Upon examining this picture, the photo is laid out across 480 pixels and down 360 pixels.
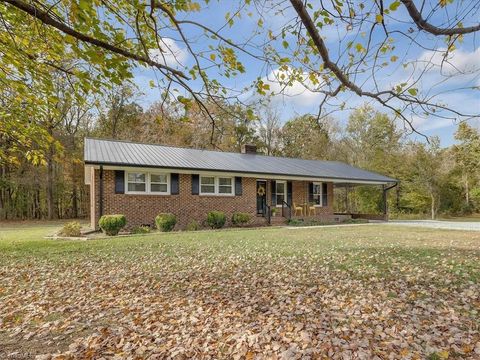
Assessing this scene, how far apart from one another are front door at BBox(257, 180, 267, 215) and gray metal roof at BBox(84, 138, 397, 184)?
0.90 meters

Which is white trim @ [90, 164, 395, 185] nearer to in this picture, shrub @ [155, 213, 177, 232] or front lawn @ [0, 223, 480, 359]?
shrub @ [155, 213, 177, 232]

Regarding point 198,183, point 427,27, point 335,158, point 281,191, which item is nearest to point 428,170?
point 335,158

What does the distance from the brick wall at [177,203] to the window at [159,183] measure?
1.12ft

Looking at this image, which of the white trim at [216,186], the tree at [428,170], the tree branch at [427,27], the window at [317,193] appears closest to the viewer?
the tree branch at [427,27]

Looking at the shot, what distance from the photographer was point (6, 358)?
3018 millimetres

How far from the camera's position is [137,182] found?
1398cm

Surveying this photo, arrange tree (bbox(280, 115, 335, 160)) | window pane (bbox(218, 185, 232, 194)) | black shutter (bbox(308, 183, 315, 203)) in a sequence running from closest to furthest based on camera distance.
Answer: window pane (bbox(218, 185, 232, 194)), black shutter (bbox(308, 183, 315, 203)), tree (bbox(280, 115, 335, 160))

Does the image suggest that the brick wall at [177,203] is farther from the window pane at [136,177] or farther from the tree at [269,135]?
the tree at [269,135]

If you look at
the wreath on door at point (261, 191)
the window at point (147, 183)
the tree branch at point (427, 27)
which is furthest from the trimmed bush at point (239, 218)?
the tree branch at point (427, 27)

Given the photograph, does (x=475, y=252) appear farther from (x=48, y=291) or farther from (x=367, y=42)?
(x=48, y=291)

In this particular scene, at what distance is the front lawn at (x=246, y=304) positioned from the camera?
313cm

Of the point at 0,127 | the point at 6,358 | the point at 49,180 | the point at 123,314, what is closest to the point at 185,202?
the point at 0,127

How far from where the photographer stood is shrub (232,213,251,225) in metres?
15.4

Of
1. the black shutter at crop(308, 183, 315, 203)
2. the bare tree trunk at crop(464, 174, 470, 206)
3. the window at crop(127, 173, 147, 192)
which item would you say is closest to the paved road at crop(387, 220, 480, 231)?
the black shutter at crop(308, 183, 315, 203)
